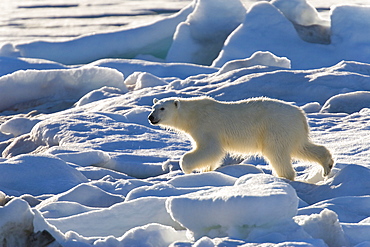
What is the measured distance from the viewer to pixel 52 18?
27.7m

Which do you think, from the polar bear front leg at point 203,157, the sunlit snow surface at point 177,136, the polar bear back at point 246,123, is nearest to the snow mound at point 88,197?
the sunlit snow surface at point 177,136

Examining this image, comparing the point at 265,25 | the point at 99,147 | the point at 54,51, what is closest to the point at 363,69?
the point at 265,25

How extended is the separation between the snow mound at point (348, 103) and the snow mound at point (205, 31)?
6.15 meters

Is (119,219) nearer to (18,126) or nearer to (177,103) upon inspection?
(177,103)

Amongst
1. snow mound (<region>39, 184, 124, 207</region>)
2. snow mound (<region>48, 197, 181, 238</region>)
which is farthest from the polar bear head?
snow mound (<region>48, 197, 181, 238</region>)

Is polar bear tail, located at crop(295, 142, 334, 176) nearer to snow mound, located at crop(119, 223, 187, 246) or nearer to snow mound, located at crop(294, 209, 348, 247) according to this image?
snow mound, located at crop(294, 209, 348, 247)

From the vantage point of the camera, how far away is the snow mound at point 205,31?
635 inches

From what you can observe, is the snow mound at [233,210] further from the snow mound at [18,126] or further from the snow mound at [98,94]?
the snow mound at [98,94]

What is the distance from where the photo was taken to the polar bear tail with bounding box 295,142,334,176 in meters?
6.32

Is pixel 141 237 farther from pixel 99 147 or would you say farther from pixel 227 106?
pixel 99 147

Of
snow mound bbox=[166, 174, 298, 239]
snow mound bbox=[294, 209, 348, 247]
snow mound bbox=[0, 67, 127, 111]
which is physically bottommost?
snow mound bbox=[0, 67, 127, 111]

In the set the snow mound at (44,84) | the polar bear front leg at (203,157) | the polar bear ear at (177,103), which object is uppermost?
the polar bear ear at (177,103)

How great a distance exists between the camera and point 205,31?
53.8 ft

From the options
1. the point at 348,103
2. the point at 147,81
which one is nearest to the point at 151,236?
the point at 348,103
